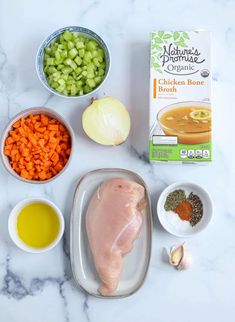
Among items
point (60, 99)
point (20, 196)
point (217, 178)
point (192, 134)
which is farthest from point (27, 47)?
point (217, 178)

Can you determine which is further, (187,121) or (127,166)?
(127,166)

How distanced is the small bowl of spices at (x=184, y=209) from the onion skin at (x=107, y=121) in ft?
0.66

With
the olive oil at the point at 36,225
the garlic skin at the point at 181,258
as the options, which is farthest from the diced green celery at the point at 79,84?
the garlic skin at the point at 181,258

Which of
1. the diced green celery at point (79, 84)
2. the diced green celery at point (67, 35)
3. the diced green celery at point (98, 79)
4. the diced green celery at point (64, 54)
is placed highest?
the diced green celery at point (67, 35)

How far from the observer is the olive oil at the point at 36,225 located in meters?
1.51

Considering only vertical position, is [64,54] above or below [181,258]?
above

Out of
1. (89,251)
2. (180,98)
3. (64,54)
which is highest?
(64,54)

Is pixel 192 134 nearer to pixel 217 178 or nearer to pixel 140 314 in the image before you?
pixel 217 178

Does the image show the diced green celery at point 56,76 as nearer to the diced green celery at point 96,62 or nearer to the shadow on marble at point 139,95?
the diced green celery at point 96,62

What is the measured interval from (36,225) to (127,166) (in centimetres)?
30

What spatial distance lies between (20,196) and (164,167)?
1.33ft

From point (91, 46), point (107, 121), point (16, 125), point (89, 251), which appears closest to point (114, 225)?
point (89, 251)

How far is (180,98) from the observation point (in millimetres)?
1438

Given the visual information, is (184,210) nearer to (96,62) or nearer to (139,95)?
(139,95)
